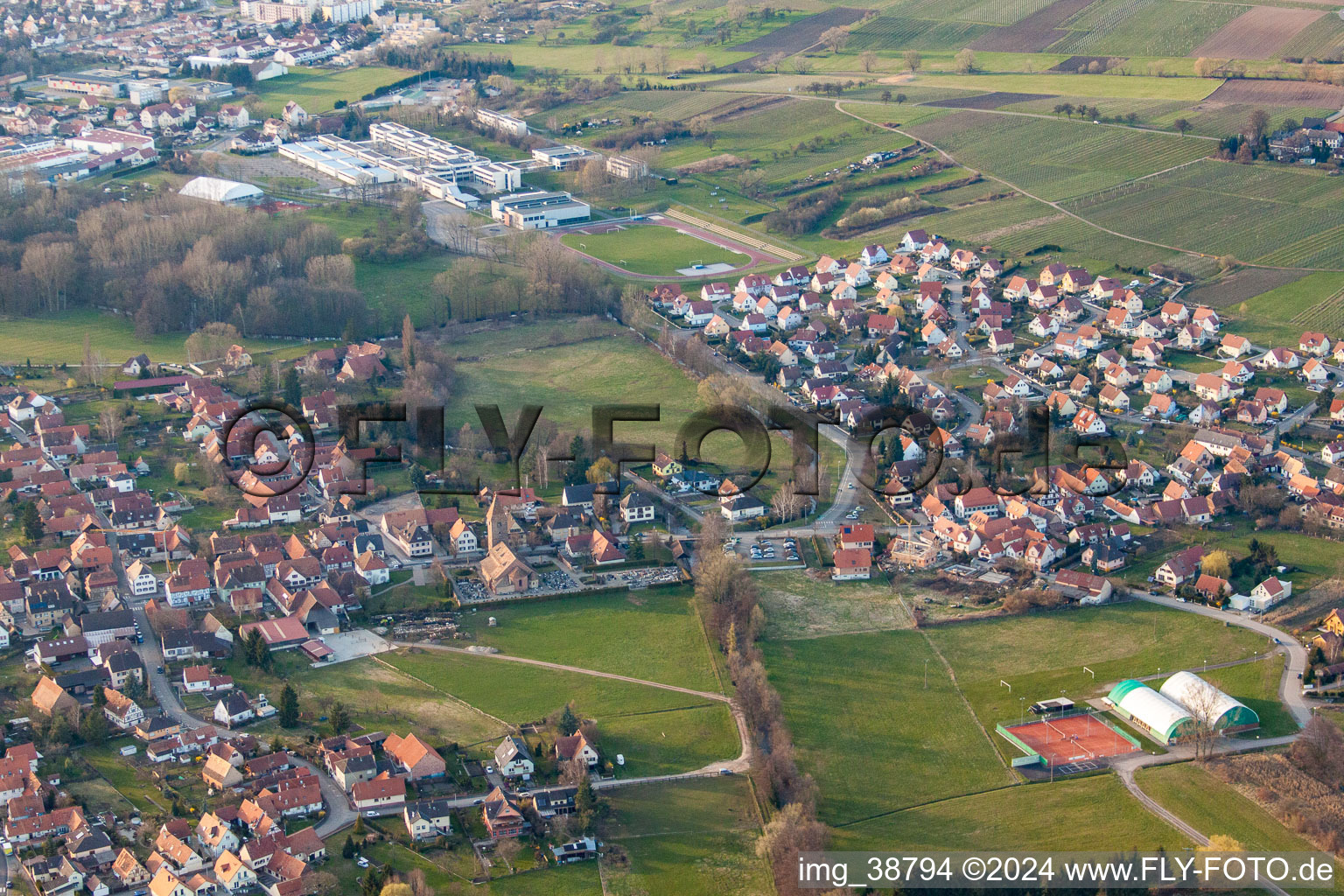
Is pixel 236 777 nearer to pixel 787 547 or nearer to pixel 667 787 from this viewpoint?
pixel 667 787

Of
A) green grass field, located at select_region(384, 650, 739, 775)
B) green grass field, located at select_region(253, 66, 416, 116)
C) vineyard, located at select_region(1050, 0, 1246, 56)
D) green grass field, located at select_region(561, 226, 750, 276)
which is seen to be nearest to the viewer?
green grass field, located at select_region(384, 650, 739, 775)

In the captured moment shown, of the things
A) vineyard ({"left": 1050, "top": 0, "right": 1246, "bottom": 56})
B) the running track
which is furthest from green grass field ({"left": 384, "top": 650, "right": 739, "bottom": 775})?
vineyard ({"left": 1050, "top": 0, "right": 1246, "bottom": 56})

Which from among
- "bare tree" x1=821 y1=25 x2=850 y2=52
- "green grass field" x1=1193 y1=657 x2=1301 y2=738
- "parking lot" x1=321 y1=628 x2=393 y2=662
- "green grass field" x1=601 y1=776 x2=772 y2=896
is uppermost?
"bare tree" x1=821 y1=25 x2=850 y2=52

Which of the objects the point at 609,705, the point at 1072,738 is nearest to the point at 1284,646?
the point at 1072,738

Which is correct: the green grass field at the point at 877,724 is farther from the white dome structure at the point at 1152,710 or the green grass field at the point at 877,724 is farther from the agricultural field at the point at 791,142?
Answer: the agricultural field at the point at 791,142

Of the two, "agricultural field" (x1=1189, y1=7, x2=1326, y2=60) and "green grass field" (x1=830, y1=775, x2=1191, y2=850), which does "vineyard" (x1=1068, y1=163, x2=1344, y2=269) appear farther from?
"green grass field" (x1=830, y1=775, x2=1191, y2=850)
